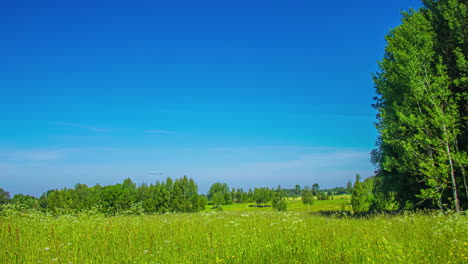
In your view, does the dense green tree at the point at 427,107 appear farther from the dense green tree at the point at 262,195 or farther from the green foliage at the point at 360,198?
the dense green tree at the point at 262,195

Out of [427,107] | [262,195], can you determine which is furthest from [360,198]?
[262,195]

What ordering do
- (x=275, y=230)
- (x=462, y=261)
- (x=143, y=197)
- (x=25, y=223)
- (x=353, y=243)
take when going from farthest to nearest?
(x=143, y=197) < (x=25, y=223) < (x=275, y=230) < (x=353, y=243) < (x=462, y=261)

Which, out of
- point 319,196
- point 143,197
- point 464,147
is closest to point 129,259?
point 464,147

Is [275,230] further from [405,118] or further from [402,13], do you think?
[402,13]

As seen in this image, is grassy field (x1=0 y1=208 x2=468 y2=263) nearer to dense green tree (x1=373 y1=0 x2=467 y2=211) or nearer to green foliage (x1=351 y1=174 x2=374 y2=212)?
dense green tree (x1=373 y1=0 x2=467 y2=211)

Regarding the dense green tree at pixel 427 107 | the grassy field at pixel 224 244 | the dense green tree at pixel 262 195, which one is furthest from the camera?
the dense green tree at pixel 262 195

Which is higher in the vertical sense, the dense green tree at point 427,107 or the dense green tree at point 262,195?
the dense green tree at point 427,107

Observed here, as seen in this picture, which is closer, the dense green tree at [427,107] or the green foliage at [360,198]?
the dense green tree at [427,107]

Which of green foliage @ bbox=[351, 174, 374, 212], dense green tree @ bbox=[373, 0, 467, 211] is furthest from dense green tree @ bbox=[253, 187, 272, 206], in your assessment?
dense green tree @ bbox=[373, 0, 467, 211]

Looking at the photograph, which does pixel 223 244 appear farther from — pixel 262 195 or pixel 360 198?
pixel 262 195

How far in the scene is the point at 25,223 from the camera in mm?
9156

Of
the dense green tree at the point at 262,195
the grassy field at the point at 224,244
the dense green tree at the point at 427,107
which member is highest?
the dense green tree at the point at 427,107

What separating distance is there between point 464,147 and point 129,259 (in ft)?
55.8

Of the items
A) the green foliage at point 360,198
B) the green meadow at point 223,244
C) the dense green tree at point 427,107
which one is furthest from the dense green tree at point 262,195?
the green meadow at point 223,244
